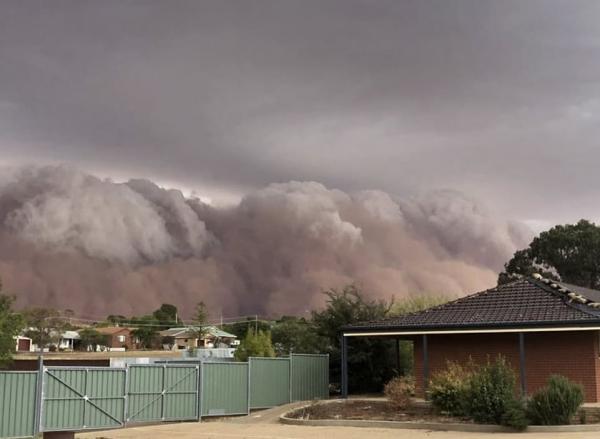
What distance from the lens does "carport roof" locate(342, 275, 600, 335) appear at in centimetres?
2578

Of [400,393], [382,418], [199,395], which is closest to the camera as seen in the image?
[382,418]

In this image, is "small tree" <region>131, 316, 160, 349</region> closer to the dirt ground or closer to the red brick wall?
the red brick wall

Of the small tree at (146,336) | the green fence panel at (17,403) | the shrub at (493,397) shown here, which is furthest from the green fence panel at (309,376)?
A: the small tree at (146,336)

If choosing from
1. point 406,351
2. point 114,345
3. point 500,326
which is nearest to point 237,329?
point 114,345

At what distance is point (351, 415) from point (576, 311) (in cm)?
804

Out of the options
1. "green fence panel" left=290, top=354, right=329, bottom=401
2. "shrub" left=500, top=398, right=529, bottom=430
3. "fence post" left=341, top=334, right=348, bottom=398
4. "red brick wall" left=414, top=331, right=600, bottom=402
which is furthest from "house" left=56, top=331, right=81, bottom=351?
"shrub" left=500, top=398, right=529, bottom=430

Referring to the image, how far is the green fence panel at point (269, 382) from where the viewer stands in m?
29.0

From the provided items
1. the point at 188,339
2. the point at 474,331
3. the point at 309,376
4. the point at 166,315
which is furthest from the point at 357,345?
the point at 166,315

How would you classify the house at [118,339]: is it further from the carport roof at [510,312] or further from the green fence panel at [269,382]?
the carport roof at [510,312]

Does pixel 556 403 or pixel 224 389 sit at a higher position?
pixel 224 389

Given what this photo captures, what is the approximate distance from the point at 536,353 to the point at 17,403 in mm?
16625

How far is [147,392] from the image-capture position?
24.6m

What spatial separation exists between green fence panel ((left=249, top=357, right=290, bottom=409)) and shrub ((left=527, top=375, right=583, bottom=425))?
11.2 metres

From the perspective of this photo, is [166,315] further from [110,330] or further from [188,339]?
[188,339]
